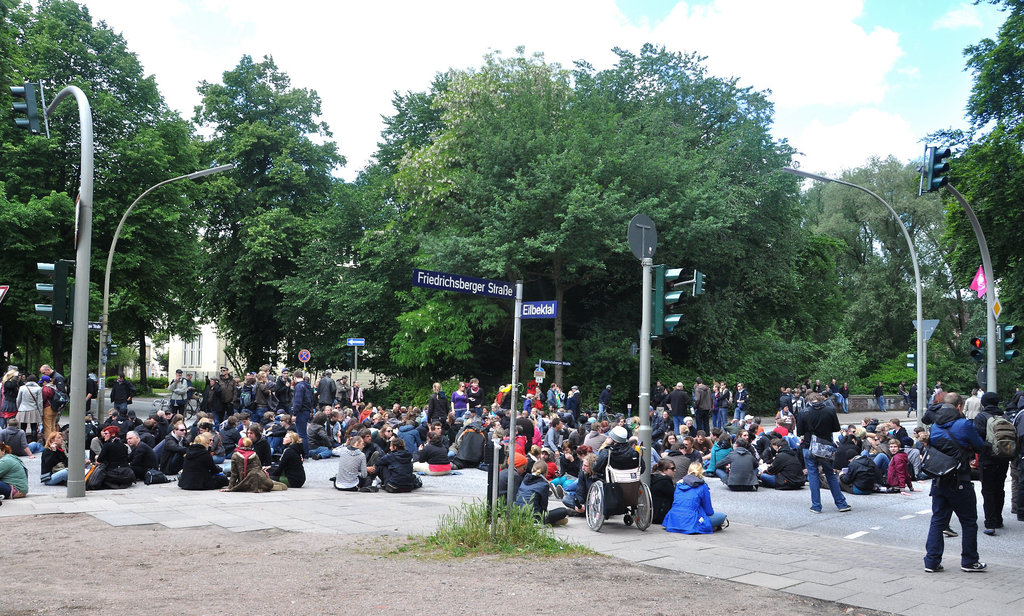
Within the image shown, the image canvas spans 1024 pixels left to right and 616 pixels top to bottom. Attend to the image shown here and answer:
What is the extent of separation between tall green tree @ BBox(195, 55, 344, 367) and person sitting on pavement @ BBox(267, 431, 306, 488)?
24.4 m

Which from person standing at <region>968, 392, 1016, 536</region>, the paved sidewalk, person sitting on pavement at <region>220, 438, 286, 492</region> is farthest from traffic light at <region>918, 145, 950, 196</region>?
person sitting on pavement at <region>220, 438, 286, 492</region>

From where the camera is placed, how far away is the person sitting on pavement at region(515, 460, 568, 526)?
11.1 metres

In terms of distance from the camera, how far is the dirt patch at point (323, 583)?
6641 millimetres

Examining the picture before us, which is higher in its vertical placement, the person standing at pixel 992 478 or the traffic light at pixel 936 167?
the traffic light at pixel 936 167

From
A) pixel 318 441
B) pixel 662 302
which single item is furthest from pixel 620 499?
pixel 318 441

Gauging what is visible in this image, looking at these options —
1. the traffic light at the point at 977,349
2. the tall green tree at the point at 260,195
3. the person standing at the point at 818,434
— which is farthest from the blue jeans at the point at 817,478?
the tall green tree at the point at 260,195

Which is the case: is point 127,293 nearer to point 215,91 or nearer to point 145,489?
point 215,91

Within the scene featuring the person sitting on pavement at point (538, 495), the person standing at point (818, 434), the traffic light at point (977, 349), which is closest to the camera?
the person sitting on pavement at point (538, 495)

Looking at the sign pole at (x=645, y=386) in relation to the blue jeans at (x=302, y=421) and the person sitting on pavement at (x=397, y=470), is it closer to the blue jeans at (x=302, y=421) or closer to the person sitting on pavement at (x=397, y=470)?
the person sitting on pavement at (x=397, y=470)

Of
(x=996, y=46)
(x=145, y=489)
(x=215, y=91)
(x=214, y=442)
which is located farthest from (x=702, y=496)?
(x=215, y=91)

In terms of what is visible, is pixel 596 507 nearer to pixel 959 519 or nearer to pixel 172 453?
pixel 959 519

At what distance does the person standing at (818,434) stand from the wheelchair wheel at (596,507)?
3.71 metres

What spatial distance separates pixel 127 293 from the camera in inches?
1264

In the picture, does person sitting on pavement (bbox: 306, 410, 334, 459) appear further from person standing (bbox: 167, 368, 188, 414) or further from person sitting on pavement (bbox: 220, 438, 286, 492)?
person standing (bbox: 167, 368, 188, 414)
